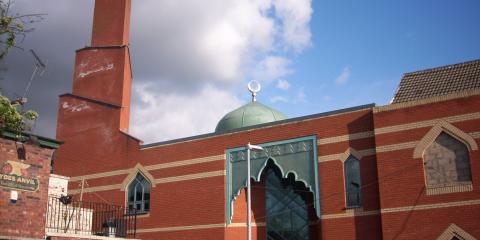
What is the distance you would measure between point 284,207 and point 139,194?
683 cm

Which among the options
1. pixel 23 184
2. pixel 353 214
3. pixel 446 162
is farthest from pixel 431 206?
pixel 23 184

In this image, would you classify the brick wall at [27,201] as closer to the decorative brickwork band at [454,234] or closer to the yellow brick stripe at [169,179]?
the yellow brick stripe at [169,179]

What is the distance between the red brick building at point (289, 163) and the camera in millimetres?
18328

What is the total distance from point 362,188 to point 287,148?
3.46 metres

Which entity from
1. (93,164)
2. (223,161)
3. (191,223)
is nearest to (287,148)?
(223,161)

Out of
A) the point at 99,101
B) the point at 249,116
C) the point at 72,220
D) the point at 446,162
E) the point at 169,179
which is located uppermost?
the point at 99,101

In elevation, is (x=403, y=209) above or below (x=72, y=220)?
above

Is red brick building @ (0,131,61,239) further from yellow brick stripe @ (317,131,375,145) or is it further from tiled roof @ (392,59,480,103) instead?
tiled roof @ (392,59,480,103)

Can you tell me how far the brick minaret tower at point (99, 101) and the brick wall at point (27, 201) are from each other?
12.9 metres

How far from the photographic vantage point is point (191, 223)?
23.7 metres

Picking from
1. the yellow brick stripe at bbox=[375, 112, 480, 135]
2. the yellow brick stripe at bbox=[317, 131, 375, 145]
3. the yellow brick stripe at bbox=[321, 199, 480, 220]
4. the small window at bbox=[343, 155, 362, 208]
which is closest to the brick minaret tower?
the yellow brick stripe at bbox=[317, 131, 375, 145]

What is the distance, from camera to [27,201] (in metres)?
13.0

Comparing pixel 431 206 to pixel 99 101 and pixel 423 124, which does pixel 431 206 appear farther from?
pixel 99 101

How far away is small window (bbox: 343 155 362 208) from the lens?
20.3 meters
